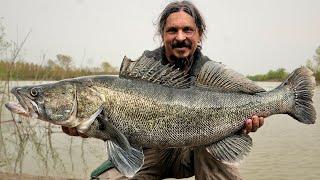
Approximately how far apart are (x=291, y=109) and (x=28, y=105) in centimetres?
239

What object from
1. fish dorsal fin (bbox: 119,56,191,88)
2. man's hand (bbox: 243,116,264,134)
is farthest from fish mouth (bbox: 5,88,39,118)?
man's hand (bbox: 243,116,264,134)

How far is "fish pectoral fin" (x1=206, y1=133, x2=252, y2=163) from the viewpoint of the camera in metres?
4.32

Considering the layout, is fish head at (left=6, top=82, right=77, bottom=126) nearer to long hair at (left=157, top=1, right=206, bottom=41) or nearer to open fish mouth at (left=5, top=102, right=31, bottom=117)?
open fish mouth at (left=5, top=102, right=31, bottom=117)

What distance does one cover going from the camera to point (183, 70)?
17.1 feet

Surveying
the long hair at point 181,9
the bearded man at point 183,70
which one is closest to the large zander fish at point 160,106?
the bearded man at point 183,70

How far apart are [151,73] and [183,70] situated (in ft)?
3.82

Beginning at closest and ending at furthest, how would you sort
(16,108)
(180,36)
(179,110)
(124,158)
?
(16,108)
(124,158)
(179,110)
(180,36)

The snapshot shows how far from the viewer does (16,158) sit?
9617mm

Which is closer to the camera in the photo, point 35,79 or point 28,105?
point 28,105

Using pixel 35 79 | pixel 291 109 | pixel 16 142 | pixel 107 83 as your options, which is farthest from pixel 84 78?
pixel 16 142

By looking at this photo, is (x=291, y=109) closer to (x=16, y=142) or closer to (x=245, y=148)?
(x=245, y=148)

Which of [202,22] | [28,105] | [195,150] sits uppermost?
[202,22]

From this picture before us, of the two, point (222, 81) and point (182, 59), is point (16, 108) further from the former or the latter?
point (182, 59)

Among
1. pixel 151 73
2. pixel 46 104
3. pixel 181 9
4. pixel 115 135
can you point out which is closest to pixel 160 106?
pixel 151 73
